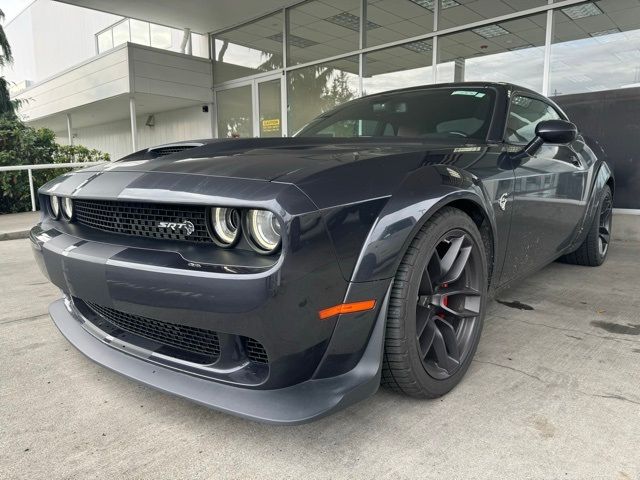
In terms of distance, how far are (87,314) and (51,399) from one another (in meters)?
0.35

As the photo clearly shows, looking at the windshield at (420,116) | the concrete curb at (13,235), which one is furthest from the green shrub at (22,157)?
the windshield at (420,116)

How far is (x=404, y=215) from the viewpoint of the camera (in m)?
1.49

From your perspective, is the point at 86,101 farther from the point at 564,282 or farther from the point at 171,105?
the point at 564,282

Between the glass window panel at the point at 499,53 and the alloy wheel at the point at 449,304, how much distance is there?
5.22 metres

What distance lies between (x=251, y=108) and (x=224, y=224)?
29.8 ft

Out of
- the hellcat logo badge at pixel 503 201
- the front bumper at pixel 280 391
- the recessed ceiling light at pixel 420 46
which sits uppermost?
the recessed ceiling light at pixel 420 46

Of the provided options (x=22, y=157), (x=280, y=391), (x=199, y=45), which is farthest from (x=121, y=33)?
(x=280, y=391)

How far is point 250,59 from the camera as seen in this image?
9.79m

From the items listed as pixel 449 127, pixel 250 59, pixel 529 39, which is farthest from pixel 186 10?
pixel 449 127

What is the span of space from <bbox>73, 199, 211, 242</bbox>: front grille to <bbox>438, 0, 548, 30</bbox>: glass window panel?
6.29 metres

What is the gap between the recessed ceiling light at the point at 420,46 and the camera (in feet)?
23.2

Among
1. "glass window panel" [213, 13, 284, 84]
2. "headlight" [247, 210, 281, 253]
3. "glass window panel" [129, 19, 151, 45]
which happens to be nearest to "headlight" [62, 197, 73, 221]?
"headlight" [247, 210, 281, 253]

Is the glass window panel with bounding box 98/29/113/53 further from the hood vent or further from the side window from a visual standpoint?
the side window

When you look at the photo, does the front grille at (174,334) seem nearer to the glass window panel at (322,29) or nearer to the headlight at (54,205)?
the headlight at (54,205)
